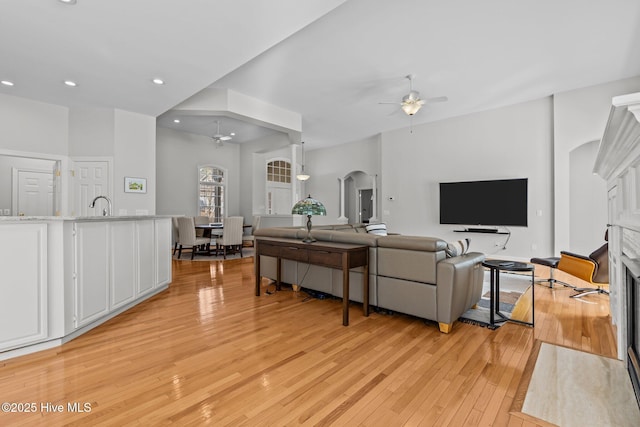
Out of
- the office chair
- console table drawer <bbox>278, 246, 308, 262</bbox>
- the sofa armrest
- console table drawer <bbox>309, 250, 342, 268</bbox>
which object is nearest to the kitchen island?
console table drawer <bbox>278, 246, 308, 262</bbox>

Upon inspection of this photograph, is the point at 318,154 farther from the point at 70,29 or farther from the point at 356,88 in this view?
the point at 70,29

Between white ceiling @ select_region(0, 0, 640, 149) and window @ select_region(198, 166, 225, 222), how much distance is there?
150 inches

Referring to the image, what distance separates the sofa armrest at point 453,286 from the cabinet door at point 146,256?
3.15m

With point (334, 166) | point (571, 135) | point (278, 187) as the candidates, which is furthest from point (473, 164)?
point (278, 187)

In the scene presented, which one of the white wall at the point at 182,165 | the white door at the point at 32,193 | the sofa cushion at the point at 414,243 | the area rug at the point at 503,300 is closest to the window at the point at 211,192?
the white wall at the point at 182,165

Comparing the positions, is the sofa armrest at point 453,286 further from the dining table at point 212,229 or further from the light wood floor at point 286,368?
the dining table at point 212,229

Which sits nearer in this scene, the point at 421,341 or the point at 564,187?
the point at 421,341

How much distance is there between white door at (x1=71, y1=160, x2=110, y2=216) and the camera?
5539mm

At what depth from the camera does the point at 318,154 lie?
11.0m

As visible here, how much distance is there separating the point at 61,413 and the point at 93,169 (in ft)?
17.3

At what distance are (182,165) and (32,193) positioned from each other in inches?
133

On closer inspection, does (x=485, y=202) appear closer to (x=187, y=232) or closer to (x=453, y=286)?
(x=453, y=286)

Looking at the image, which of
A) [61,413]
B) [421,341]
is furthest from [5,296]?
[421,341]

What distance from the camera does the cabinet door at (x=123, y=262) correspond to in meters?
2.90
